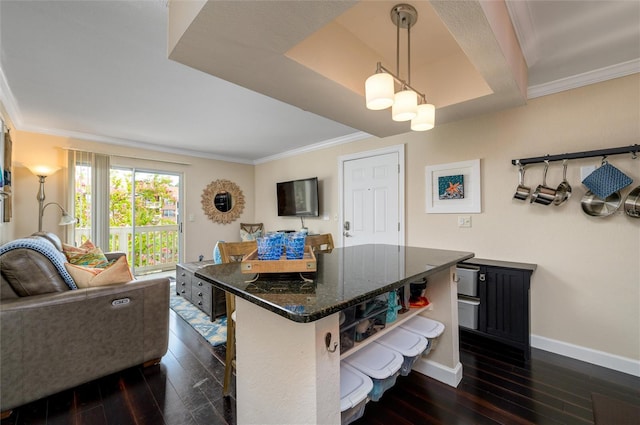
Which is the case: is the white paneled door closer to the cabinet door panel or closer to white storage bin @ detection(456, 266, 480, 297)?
white storage bin @ detection(456, 266, 480, 297)

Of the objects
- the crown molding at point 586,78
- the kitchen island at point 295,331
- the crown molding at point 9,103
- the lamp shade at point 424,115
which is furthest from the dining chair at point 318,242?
the crown molding at point 9,103

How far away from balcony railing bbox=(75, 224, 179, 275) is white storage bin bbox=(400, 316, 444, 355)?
15.1 ft

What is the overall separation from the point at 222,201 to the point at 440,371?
4.67m

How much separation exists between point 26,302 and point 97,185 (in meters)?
2.97


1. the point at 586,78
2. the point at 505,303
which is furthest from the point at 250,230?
the point at 586,78

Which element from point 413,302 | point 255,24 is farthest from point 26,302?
point 413,302

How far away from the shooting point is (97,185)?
398 centimetres

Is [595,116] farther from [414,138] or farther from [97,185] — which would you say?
[97,185]

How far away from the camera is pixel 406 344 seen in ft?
4.98

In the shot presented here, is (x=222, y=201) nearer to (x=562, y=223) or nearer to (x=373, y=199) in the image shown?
(x=373, y=199)

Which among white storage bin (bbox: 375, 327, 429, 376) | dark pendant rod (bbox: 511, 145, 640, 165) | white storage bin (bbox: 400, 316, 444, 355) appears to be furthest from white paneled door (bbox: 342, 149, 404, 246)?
white storage bin (bbox: 375, 327, 429, 376)

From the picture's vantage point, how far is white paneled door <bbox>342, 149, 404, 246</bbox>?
3.36 m

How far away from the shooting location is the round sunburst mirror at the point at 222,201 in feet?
17.1

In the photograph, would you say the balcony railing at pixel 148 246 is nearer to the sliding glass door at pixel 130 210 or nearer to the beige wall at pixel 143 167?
the sliding glass door at pixel 130 210
